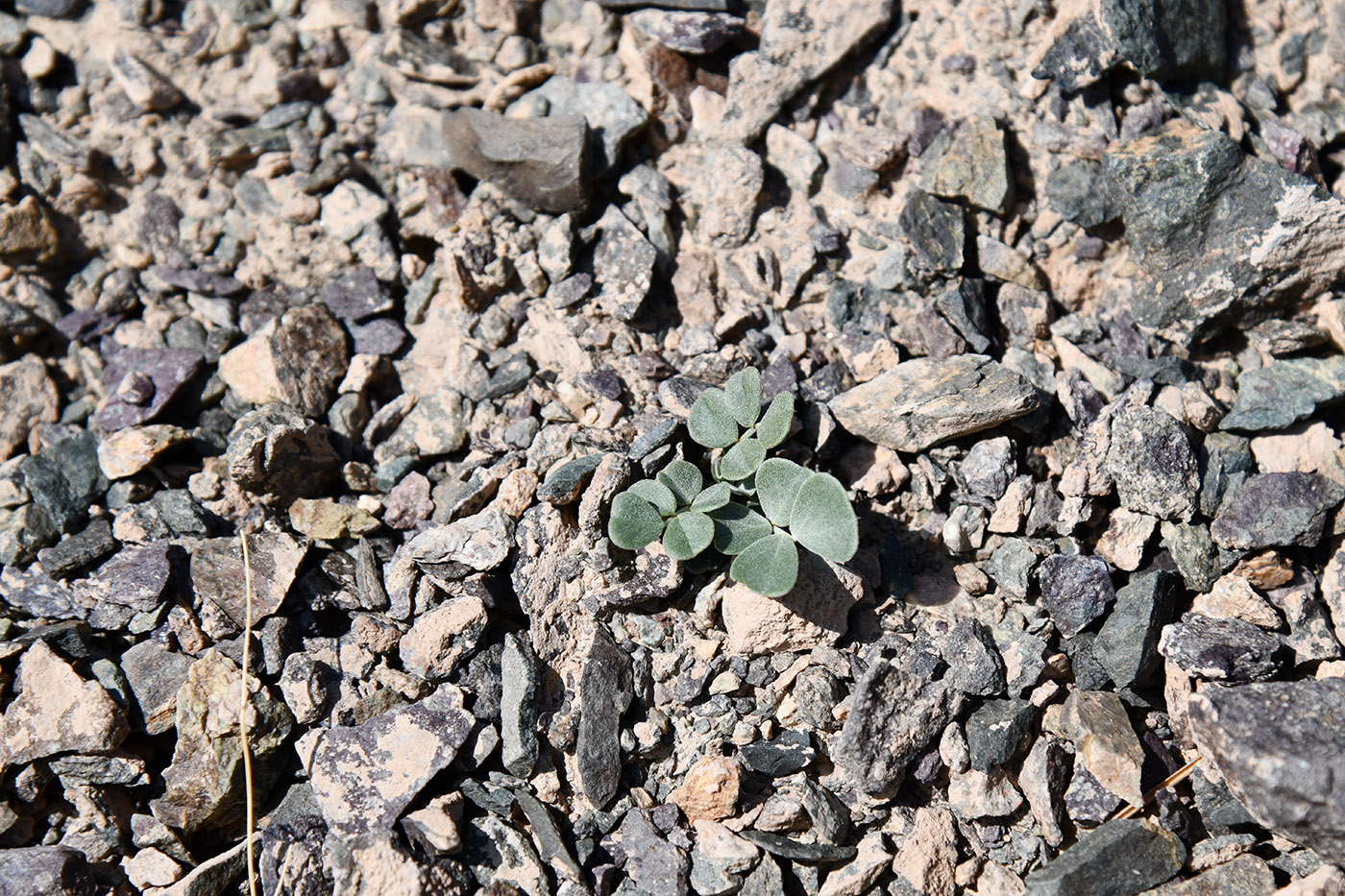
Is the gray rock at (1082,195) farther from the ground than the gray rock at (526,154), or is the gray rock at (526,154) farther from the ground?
the gray rock at (1082,195)

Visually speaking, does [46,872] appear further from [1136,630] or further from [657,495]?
[1136,630]

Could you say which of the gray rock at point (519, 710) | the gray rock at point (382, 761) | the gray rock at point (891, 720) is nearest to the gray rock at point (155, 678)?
the gray rock at point (382, 761)

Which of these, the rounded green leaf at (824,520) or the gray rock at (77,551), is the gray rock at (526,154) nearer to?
the rounded green leaf at (824,520)

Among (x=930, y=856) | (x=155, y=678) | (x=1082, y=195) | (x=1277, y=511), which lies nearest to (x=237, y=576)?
(x=155, y=678)

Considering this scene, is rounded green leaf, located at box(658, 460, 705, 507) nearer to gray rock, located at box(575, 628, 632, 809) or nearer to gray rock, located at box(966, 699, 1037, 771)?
gray rock, located at box(575, 628, 632, 809)

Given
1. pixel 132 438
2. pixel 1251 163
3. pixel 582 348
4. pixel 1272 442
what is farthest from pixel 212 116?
pixel 1272 442

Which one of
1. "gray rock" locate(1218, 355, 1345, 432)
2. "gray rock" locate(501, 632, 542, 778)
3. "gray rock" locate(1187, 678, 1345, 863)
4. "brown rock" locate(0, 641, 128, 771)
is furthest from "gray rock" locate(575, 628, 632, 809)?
"gray rock" locate(1218, 355, 1345, 432)

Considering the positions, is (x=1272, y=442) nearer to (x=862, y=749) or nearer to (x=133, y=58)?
(x=862, y=749)
